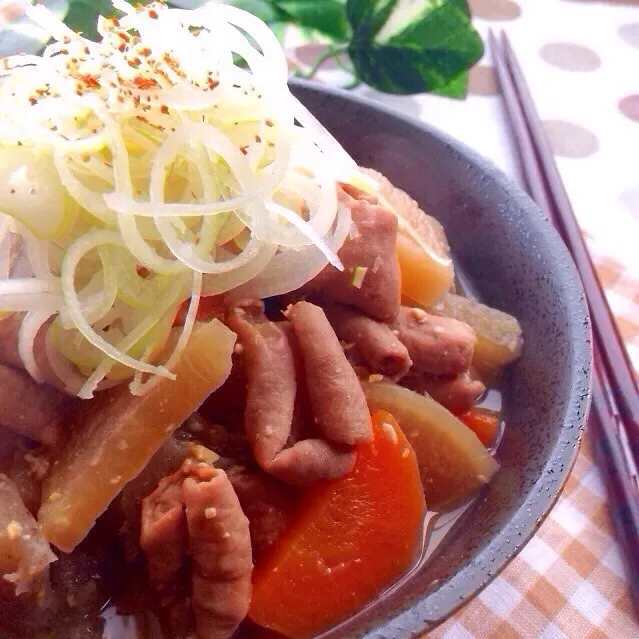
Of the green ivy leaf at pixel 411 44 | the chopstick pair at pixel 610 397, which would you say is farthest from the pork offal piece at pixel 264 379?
the green ivy leaf at pixel 411 44

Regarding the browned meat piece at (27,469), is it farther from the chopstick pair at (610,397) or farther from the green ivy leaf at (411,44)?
the green ivy leaf at (411,44)

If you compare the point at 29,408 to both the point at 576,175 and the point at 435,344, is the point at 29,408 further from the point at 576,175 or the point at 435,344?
the point at 576,175

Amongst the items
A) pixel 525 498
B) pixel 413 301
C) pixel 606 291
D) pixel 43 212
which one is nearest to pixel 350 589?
pixel 525 498

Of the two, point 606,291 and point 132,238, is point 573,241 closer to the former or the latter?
point 606,291

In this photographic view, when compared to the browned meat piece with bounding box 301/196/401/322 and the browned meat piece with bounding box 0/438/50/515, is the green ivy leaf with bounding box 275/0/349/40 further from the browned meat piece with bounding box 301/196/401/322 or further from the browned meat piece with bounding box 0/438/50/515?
the browned meat piece with bounding box 0/438/50/515

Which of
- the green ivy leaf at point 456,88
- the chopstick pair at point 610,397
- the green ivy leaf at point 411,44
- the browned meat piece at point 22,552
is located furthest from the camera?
the green ivy leaf at point 456,88

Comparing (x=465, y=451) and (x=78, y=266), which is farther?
(x=465, y=451)

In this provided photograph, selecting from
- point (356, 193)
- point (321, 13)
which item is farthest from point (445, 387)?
point (321, 13)
